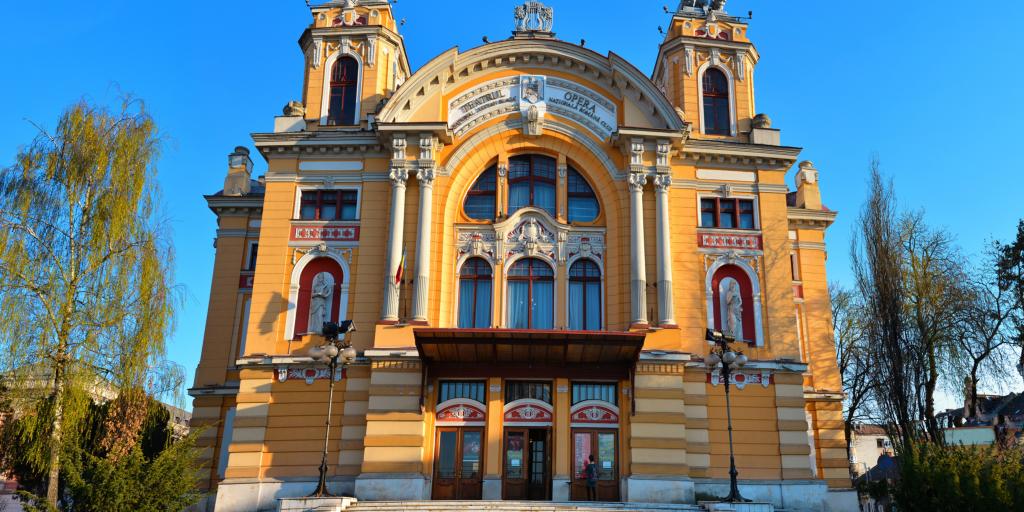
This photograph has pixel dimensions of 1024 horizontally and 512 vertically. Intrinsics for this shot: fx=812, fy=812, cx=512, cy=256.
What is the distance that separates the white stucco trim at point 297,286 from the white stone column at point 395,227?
1.55m

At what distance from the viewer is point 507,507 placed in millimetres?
22141

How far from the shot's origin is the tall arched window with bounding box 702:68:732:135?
30469 millimetres

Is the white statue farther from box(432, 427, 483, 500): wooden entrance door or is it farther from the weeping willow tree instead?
the weeping willow tree

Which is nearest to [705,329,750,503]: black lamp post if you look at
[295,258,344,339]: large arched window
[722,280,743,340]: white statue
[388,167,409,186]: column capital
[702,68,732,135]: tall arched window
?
[722,280,743,340]: white statue

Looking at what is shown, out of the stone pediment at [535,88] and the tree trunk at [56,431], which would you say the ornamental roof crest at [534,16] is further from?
the tree trunk at [56,431]

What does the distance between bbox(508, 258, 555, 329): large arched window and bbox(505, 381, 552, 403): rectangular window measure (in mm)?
1984

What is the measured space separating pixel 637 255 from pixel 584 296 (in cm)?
234

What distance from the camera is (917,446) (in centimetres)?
2181

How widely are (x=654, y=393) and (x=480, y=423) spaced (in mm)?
5610

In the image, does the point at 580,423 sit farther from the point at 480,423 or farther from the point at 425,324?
the point at 425,324

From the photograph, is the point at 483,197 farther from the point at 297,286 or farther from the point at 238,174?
the point at 238,174

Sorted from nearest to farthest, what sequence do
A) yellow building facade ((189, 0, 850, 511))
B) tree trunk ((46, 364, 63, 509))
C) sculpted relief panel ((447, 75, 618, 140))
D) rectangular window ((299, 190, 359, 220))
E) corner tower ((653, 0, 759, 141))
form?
tree trunk ((46, 364, 63, 509)), yellow building facade ((189, 0, 850, 511)), rectangular window ((299, 190, 359, 220)), sculpted relief panel ((447, 75, 618, 140)), corner tower ((653, 0, 759, 141))

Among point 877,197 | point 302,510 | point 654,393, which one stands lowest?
point 302,510

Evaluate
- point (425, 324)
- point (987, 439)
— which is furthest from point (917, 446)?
point (425, 324)
